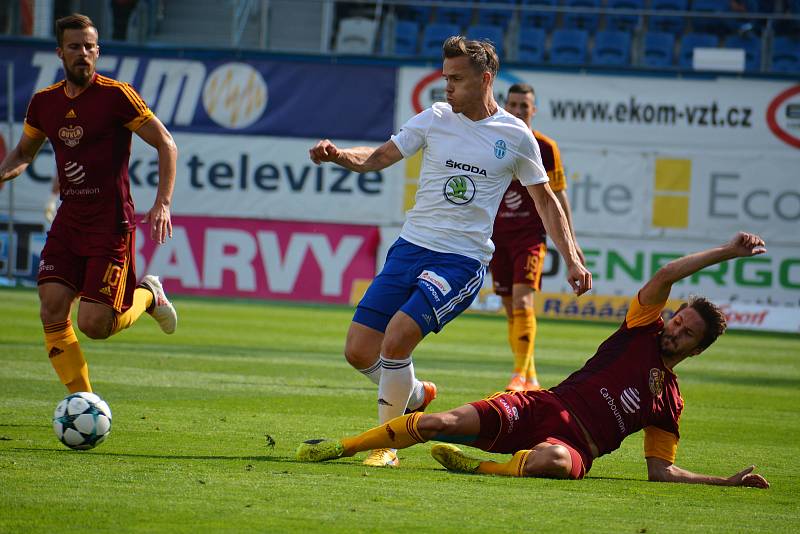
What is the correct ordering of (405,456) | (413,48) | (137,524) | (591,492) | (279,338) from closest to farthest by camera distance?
(137,524) < (591,492) < (405,456) < (279,338) < (413,48)

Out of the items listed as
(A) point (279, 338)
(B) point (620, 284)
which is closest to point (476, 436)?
(A) point (279, 338)

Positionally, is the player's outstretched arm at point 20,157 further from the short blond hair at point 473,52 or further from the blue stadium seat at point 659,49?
the blue stadium seat at point 659,49

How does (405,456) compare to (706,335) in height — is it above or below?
below

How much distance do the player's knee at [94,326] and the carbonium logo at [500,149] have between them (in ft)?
8.91

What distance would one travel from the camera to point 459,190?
22.7 ft

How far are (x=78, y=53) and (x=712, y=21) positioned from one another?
20086 mm

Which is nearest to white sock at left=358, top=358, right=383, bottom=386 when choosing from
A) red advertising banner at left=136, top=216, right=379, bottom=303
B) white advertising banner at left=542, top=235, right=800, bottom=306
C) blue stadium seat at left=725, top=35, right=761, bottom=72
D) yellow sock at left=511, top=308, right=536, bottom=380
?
yellow sock at left=511, top=308, right=536, bottom=380

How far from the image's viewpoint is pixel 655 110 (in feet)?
76.1

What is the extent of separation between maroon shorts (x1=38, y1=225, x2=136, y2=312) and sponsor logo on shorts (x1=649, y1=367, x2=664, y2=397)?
3.39 meters

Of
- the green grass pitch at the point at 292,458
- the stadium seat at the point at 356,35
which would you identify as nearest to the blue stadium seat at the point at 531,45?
the stadium seat at the point at 356,35

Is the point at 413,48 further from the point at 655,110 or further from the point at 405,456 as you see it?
the point at 405,456

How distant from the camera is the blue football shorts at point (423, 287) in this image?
6684 mm

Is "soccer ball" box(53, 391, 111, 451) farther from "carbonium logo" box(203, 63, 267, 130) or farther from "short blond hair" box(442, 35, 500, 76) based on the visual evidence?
"carbonium logo" box(203, 63, 267, 130)

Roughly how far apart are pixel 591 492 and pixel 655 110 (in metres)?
18.1
